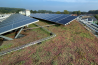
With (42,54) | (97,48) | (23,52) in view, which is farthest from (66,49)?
(23,52)

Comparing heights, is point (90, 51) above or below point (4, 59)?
above

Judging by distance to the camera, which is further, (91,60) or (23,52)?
(23,52)

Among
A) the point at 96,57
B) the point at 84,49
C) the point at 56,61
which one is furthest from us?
the point at 84,49

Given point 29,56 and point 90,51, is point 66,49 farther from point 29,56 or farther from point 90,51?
point 29,56

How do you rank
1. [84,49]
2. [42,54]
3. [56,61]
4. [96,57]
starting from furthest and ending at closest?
[84,49] → [42,54] → [96,57] → [56,61]

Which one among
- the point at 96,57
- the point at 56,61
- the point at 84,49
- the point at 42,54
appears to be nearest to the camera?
the point at 56,61

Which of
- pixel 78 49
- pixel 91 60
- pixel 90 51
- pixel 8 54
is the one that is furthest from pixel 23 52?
pixel 90 51

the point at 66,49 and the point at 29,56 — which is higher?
the point at 66,49

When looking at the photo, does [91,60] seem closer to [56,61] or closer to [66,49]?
[66,49]

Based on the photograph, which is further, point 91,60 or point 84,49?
point 84,49
